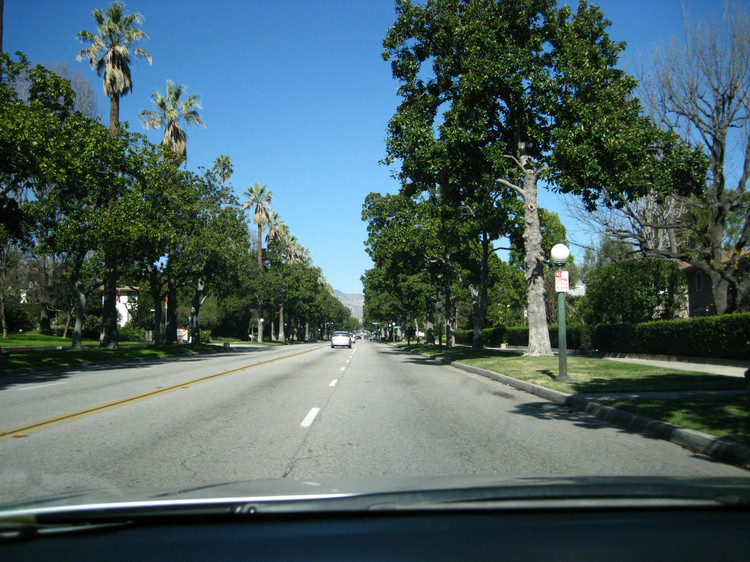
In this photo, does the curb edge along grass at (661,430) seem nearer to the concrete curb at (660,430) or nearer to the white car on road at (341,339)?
the concrete curb at (660,430)

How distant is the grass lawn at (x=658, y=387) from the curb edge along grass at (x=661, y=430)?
0.19 metres

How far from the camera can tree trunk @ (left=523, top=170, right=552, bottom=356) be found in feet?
68.2

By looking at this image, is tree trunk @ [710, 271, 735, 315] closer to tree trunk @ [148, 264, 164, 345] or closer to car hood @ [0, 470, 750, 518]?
car hood @ [0, 470, 750, 518]

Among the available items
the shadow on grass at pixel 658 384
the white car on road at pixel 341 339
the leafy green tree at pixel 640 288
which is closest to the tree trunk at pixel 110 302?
the white car on road at pixel 341 339

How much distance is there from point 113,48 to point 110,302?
13.7 m

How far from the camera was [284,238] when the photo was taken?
84500 millimetres

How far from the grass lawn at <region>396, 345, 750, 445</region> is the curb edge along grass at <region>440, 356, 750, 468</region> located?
19 centimetres

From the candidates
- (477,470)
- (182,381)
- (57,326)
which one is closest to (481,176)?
(182,381)

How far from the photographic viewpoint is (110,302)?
32312 mm

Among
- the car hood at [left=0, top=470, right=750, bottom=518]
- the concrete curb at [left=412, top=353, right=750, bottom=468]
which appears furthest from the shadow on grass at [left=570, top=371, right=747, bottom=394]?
the car hood at [left=0, top=470, right=750, bottom=518]

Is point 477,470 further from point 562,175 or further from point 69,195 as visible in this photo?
point 69,195

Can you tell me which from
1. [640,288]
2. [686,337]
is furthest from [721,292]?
[640,288]

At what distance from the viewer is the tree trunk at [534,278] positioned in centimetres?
2078

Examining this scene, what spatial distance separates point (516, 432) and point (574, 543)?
5.81 metres
